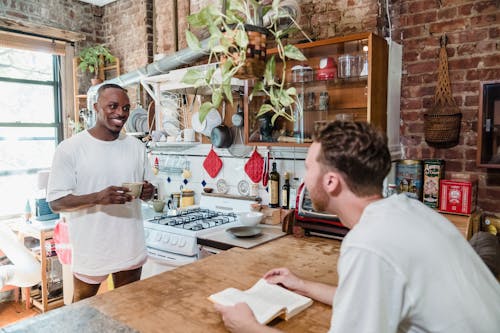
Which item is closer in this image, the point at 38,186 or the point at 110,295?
the point at 110,295

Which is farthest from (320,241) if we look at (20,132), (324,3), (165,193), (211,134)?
(20,132)

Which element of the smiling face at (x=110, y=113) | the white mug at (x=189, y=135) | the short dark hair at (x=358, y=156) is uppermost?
the smiling face at (x=110, y=113)

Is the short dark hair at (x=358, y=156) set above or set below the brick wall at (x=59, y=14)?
below

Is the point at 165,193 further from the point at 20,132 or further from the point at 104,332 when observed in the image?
the point at 104,332

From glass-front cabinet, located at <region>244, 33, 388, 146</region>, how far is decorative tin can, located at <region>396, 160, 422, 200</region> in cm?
31

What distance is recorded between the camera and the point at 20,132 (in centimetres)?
434

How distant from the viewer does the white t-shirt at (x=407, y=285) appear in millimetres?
847

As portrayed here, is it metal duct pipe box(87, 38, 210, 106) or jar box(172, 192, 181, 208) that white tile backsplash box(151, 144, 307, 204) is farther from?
metal duct pipe box(87, 38, 210, 106)

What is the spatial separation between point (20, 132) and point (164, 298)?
3.70 m

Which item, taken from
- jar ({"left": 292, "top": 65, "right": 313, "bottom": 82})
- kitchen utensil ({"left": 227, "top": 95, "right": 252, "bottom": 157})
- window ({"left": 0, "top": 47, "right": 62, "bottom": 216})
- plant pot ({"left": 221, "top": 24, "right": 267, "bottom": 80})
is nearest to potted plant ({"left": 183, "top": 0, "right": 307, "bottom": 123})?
plant pot ({"left": 221, "top": 24, "right": 267, "bottom": 80})

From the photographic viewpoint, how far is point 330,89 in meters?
2.76

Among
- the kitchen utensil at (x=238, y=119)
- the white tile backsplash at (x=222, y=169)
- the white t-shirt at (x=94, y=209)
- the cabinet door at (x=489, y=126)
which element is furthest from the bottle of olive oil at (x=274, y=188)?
the cabinet door at (x=489, y=126)

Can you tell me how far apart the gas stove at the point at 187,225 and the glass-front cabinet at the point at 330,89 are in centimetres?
66

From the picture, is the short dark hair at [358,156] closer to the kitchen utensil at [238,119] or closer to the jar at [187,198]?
the kitchen utensil at [238,119]
